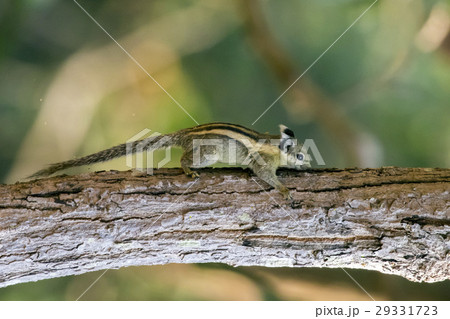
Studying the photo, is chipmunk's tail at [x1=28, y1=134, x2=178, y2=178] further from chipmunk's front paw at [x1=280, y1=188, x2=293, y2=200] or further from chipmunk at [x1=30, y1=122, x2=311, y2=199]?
chipmunk's front paw at [x1=280, y1=188, x2=293, y2=200]

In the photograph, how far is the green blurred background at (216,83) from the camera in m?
3.37

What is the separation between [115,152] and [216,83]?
47.1 inches

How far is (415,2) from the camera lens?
11.2 ft

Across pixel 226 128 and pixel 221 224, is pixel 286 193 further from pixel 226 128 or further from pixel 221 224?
pixel 226 128

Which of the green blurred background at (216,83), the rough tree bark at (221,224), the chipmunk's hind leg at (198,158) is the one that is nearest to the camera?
the rough tree bark at (221,224)

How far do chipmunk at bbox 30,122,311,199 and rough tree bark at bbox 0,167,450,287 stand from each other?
0.87 feet

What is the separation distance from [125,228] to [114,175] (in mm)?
347

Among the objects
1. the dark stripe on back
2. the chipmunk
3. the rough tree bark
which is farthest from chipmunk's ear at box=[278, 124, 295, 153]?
the rough tree bark

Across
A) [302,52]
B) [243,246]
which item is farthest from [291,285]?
[302,52]

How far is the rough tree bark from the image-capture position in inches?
86.4

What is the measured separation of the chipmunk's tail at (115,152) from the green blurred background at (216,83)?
1.94 feet

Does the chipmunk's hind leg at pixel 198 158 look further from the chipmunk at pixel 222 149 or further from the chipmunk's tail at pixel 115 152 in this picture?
the chipmunk's tail at pixel 115 152

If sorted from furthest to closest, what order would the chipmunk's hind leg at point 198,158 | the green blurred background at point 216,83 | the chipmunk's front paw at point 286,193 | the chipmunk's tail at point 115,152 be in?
the green blurred background at point 216,83, the chipmunk's tail at point 115,152, the chipmunk's hind leg at point 198,158, the chipmunk's front paw at point 286,193

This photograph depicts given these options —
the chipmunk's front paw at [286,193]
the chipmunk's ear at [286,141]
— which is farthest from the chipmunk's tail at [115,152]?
the chipmunk's front paw at [286,193]
